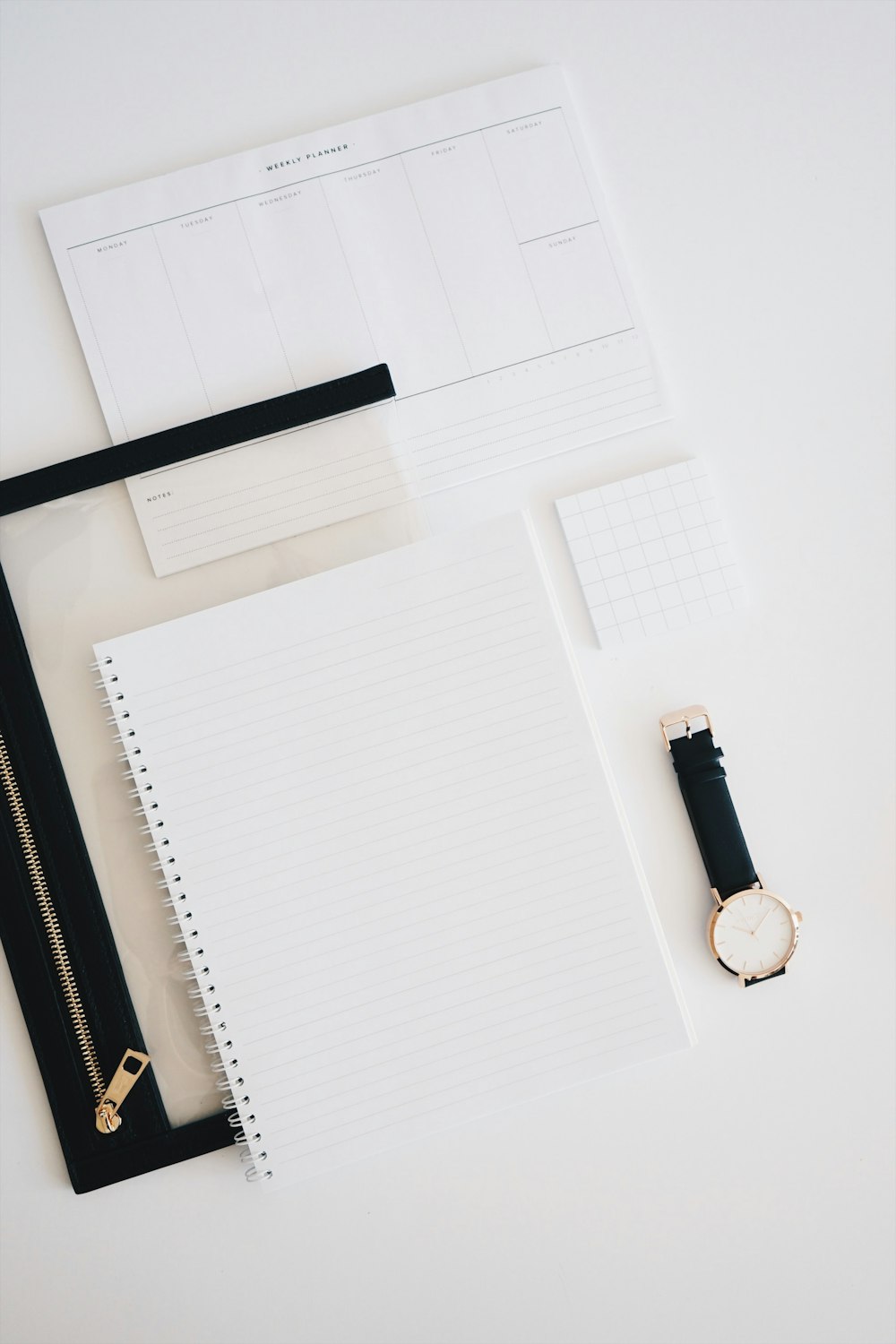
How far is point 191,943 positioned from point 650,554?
2.24 feet

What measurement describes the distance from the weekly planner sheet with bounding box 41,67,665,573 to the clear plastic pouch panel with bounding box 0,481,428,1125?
0.10ft

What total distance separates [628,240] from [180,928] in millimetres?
970

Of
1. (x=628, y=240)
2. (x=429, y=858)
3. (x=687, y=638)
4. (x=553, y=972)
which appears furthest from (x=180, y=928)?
(x=628, y=240)

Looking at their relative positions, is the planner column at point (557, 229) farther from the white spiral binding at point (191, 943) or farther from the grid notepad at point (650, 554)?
the white spiral binding at point (191, 943)

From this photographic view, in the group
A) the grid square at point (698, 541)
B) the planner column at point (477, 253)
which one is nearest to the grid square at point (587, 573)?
the grid square at point (698, 541)

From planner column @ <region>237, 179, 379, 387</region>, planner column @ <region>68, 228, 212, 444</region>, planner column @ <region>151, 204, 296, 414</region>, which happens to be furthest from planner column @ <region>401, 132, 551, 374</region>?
Result: planner column @ <region>68, 228, 212, 444</region>

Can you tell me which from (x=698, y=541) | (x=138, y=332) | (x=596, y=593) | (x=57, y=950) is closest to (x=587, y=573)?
(x=596, y=593)

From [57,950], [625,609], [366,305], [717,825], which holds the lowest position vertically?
[717,825]

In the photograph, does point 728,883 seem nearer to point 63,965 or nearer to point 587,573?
point 587,573

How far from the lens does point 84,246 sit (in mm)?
1036

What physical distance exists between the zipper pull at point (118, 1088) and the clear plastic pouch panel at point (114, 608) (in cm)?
6

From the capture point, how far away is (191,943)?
3.17 ft

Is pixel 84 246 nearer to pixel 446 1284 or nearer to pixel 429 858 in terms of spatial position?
pixel 429 858

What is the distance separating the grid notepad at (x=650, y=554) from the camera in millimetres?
1047
